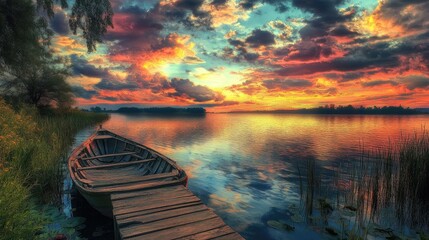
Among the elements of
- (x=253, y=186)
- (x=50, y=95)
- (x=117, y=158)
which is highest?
(x=50, y=95)

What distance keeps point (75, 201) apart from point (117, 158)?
180 inches

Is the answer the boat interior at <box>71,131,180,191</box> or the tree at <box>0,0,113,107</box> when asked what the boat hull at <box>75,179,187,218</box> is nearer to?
the boat interior at <box>71,131,180,191</box>

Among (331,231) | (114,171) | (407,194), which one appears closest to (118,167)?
(114,171)

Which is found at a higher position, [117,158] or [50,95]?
[50,95]

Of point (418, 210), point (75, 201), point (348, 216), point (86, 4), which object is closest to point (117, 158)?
point (75, 201)

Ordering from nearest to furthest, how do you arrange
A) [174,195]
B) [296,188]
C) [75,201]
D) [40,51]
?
[174,195]
[75,201]
[296,188]
[40,51]

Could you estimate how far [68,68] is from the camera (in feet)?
124

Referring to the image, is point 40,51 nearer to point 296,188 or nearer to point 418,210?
point 296,188

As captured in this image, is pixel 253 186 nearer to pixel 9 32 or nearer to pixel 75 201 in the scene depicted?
pixel 75 201

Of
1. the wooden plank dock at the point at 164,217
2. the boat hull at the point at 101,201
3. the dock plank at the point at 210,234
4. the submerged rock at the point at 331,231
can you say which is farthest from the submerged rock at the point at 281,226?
the boat hull at the point at 101,201

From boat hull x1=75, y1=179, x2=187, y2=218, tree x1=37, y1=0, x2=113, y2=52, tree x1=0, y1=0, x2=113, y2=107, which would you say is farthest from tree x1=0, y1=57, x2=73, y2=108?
boat hull x1=75, y1=179, x2=187, y2=218

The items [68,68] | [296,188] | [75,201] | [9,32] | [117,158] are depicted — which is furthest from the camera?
[68,68]

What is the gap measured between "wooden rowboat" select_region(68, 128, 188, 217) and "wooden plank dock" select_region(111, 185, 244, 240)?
1.83ft

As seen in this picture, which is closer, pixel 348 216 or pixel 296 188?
pixel 348 216
